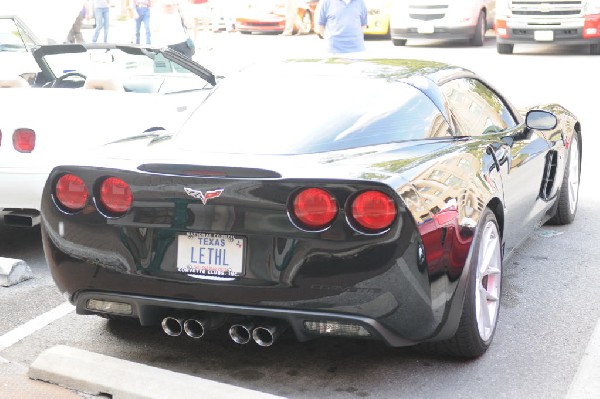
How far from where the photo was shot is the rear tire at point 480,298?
15.5 ft

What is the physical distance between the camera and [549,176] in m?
6.75

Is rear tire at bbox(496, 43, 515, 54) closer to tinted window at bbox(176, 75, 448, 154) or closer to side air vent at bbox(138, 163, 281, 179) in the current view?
tinted window at bbox(176, 75, 448, 154)

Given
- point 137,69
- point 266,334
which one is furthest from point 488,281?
point 137,69

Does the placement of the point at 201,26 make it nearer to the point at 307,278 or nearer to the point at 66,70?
the point at 66,70

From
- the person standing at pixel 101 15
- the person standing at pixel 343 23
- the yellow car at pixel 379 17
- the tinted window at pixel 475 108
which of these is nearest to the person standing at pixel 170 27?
the person standing at pixel 343 23

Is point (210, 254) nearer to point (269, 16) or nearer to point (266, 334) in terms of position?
point (266, 334)

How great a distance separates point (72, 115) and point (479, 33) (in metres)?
17.1

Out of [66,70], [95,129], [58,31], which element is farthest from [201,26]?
[95,129]

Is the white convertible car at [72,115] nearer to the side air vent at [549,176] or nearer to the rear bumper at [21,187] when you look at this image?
the rear bumper at [21,187]

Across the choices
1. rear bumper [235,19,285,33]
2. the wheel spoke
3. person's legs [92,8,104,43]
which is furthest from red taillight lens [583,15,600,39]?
the wheel spoke

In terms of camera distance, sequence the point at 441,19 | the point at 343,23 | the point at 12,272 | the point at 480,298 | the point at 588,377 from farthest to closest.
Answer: the point at 441,19
the point at 343,23
the point at 12,272
the point at 480,298
the point at 588,377

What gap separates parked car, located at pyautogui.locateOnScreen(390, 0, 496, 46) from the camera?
878 inches

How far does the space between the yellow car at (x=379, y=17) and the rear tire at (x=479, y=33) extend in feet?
8.36

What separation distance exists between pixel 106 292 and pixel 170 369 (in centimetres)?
47
